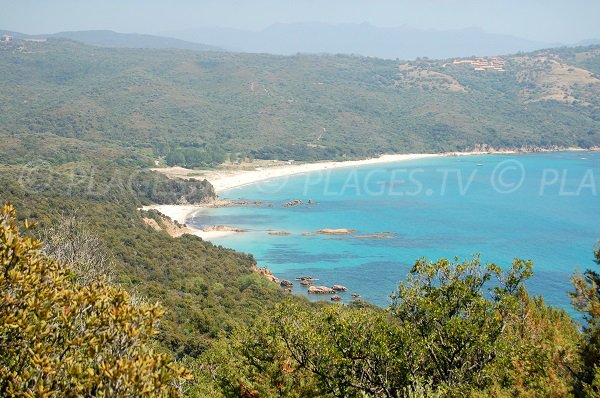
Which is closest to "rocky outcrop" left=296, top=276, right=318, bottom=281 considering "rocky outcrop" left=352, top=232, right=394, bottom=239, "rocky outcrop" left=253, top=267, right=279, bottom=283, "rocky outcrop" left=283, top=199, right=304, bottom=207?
"rocky outcrop" left=253, top=267, right=279, bottom=283

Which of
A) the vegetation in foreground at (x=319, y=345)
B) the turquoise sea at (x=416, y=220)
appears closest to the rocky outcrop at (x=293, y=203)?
the turquoise sea at (x=416, y=220)

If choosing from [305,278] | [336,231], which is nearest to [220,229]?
[336,231]

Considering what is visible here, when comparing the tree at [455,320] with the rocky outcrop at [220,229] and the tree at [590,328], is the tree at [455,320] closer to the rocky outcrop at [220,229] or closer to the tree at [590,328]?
the tree at [590,328]

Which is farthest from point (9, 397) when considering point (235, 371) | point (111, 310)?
point (235, 371)

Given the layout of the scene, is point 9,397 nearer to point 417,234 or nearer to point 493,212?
point 417,234

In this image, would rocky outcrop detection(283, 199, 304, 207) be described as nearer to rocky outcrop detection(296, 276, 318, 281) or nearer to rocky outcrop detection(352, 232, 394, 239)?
rocky outcrop detection(352, 232, 394, 239)

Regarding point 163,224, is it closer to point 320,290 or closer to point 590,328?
point 320,290
